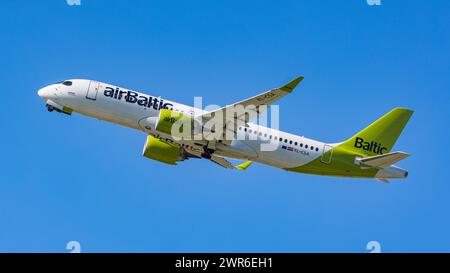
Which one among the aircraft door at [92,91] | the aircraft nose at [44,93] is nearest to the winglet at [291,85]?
the aircraft door at [92,91]

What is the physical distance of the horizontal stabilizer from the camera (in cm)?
5922

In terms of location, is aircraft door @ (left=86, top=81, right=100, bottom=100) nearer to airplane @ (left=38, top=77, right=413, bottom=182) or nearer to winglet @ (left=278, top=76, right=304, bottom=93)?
airplane @ (left=38, top=77, right=413, bottom=182)

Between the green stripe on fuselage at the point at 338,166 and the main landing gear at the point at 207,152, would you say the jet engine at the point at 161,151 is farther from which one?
the green stripe on fuselage at the point at 338,166

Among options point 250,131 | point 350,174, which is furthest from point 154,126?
point 350,174

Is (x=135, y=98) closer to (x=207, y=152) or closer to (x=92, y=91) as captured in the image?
(x=92, y=91)

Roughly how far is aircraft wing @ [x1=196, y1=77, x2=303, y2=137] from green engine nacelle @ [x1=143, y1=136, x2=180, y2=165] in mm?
4695

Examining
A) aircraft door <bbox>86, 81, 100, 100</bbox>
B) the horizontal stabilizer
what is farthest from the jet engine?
the horizontal stabilizer

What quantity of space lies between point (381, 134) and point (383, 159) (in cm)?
440

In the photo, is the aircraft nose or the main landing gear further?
the aircraft nose

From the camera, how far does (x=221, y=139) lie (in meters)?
61.1

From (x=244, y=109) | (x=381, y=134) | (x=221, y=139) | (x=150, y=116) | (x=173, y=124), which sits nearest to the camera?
(x=244, y=109)

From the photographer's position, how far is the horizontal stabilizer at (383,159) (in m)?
59.2

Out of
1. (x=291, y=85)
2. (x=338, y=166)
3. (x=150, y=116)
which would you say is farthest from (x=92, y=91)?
(x=338, y=166)

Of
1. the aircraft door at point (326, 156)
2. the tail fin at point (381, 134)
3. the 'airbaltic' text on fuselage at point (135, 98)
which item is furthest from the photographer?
the tail fin at point (381, 134)
